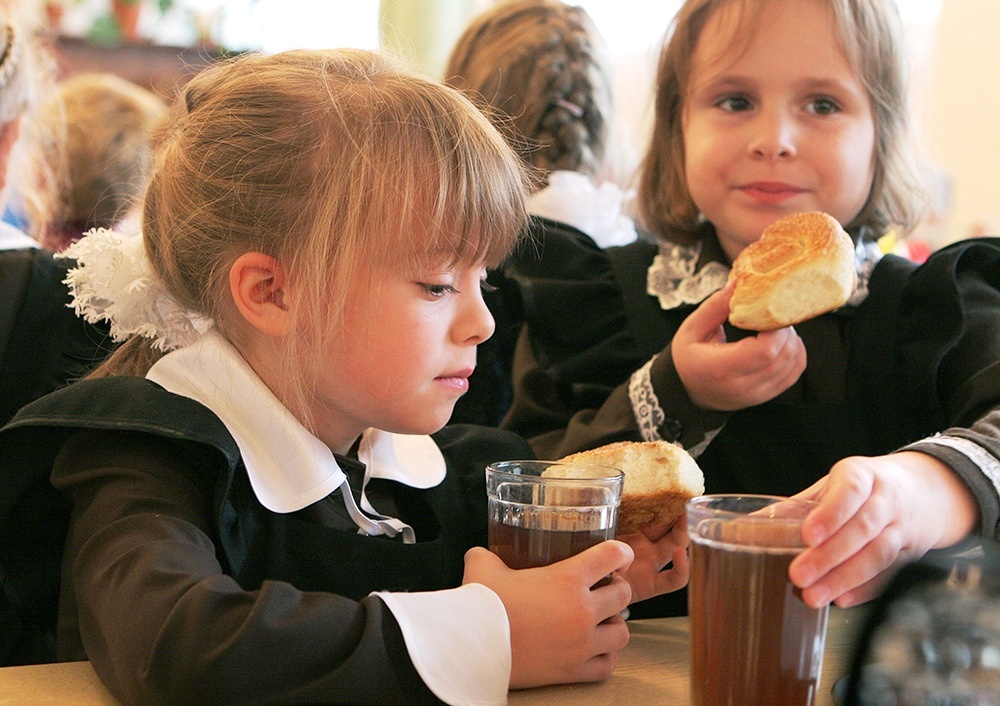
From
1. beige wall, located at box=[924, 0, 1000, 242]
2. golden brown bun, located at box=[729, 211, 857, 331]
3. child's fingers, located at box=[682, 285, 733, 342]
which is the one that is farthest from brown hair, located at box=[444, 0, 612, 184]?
beige wall, located at box=[924, 0, 1000, 242]

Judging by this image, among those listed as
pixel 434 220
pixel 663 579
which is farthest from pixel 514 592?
pixel 434 220

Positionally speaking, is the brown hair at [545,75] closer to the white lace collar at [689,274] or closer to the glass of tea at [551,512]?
the white lace collar at [689,274]

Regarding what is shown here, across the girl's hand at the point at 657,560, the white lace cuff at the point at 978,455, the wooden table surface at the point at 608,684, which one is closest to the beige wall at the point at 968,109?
the white lace cuff at the point at 978,455

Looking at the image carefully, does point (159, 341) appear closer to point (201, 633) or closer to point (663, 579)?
point (201, 633)

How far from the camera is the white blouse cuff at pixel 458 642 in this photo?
742mm

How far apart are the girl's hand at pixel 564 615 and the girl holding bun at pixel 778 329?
0.43 m

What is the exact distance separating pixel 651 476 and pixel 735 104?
2.12 ft

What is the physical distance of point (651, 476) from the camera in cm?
94

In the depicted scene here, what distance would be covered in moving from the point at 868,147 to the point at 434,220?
67cm

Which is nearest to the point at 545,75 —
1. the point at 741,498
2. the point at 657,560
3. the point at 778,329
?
the point at 778,329

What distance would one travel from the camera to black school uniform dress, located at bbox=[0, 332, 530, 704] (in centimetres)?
72

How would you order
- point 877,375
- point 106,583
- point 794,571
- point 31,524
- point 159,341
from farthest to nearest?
point 877,375 < point 159,341 < point 31,524 < point 106,583 < point 794,571

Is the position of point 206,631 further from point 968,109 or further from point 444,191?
point 968,109

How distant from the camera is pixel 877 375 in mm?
1285
